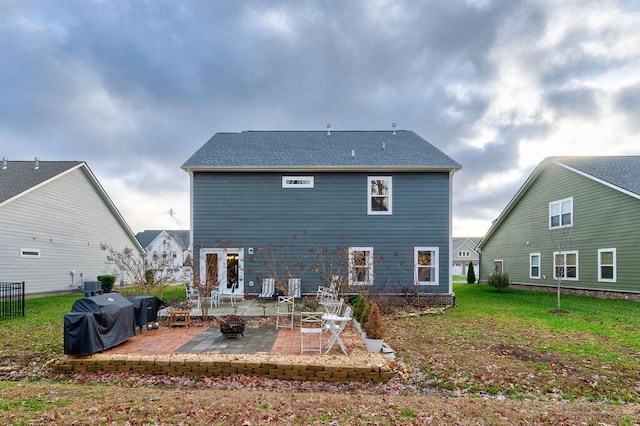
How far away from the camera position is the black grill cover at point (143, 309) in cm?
805

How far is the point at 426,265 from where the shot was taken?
1351 cm

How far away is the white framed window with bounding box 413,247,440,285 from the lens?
527 inches

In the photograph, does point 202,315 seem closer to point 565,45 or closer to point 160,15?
point 160,15

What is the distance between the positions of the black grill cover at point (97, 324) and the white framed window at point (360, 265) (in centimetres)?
768

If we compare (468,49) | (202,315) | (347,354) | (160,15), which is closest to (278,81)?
(160,15)

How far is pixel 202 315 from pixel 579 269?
54.5 feet

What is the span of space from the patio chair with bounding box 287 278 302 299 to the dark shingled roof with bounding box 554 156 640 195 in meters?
13.5

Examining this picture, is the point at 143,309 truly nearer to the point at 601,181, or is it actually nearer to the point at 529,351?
the point at 529,351

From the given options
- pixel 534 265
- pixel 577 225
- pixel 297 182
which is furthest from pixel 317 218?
pixel 534 265

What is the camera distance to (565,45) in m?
12.7

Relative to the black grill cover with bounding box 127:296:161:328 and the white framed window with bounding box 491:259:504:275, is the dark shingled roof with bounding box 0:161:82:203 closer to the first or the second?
the black grill cover with bounding box 127:296:161:328

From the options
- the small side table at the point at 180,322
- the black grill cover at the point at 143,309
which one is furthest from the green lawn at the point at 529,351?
the black grill cover at the point at 143,309

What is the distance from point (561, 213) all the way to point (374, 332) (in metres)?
15.4

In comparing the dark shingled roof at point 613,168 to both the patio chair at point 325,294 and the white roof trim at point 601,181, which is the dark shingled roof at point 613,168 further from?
the patio chair at point 325,294
